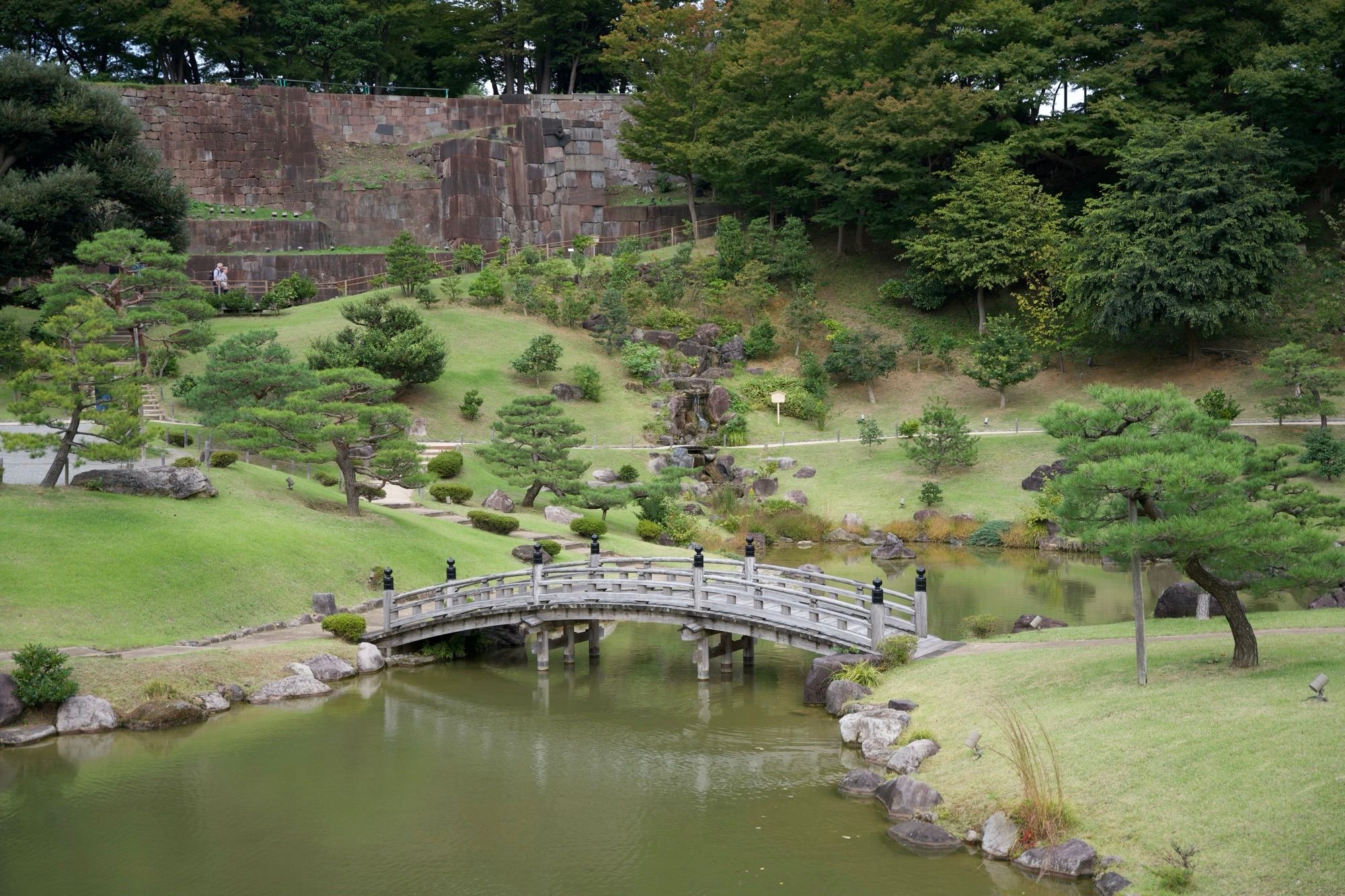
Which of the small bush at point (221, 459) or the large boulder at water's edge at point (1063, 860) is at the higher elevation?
the small bush at point (221, 459)

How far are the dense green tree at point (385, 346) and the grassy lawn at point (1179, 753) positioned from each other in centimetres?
2877

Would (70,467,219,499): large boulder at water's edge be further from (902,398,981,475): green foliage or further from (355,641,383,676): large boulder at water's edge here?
(902,398,981,475): green foliage

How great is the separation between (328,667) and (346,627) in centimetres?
142

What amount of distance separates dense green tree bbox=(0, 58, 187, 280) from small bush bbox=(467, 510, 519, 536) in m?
16.8

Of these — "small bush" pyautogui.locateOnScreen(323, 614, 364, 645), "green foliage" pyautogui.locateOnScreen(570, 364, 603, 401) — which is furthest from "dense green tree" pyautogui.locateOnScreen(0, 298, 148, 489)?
"green foliage" pyautogui.locateOnScreen(570, 364, 603, 401)

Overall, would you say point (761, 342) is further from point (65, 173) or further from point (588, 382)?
point (65, 173)

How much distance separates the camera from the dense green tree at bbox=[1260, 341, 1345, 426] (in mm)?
40125

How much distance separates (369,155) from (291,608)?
4291 centimetres

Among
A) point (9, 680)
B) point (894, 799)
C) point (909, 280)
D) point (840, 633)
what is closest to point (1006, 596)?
point (840, 633)

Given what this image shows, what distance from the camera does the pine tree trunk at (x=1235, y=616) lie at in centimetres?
1611

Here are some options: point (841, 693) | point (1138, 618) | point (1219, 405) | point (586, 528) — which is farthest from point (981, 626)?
point (1219, 405)

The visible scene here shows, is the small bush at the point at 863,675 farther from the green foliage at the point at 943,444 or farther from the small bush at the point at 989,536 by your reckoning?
the green foliage at the point at 943,444

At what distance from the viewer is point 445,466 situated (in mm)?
38125

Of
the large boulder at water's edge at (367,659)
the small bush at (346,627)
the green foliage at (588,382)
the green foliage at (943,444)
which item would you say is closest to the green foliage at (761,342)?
the green foliage at (588,382)
